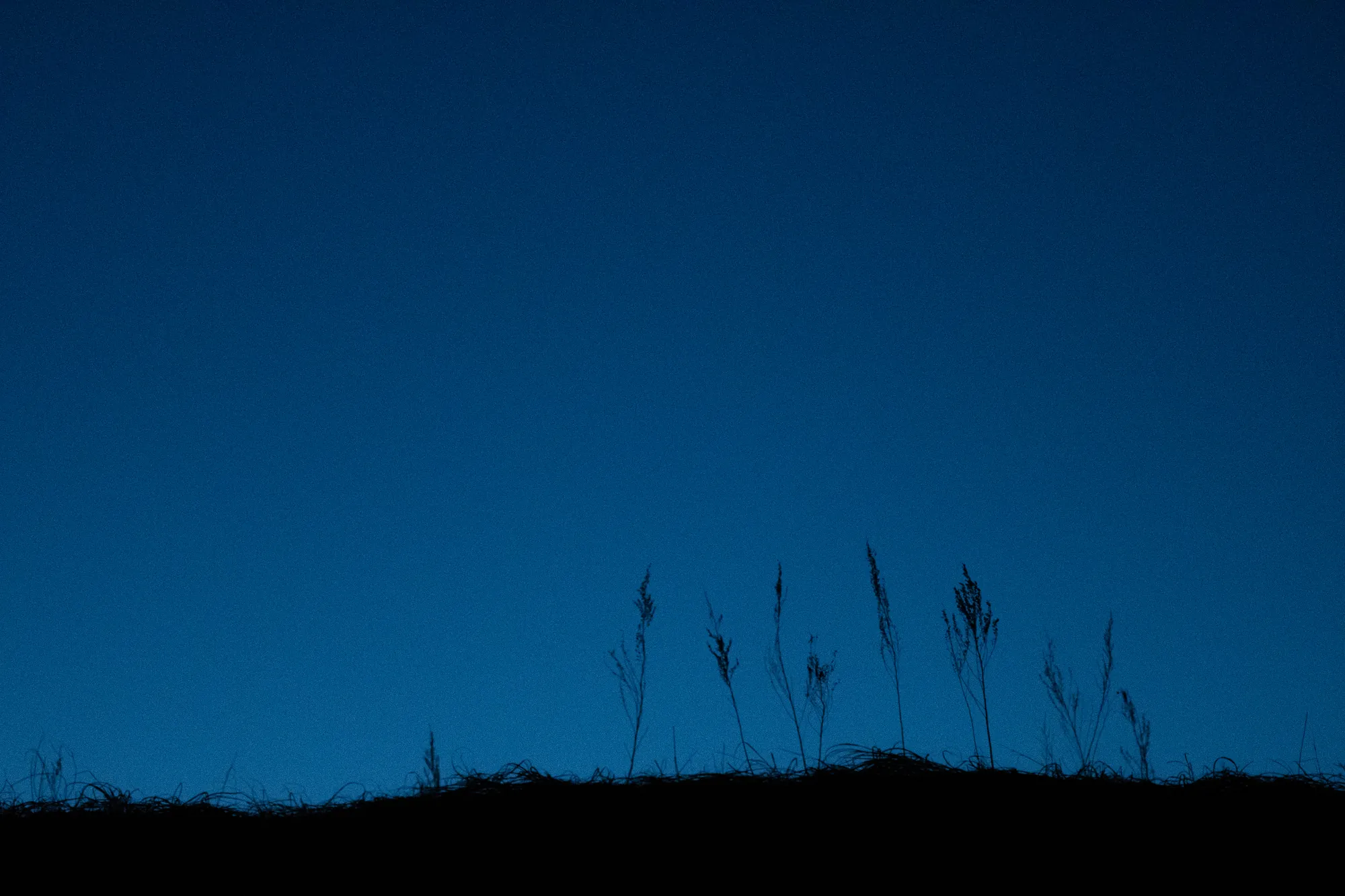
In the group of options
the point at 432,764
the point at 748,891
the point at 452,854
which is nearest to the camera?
the point at 748,891

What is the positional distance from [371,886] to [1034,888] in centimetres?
210

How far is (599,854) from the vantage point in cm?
295

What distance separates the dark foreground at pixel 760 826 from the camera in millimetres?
2918

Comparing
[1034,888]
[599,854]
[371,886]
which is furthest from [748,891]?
[371,886]

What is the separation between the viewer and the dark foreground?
9.57 feet

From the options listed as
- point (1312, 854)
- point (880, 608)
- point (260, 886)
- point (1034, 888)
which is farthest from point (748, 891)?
point (880, 608)

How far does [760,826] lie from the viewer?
10.2 ft

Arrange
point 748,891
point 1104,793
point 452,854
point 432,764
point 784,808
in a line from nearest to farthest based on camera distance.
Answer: point 748,891
point 452,854
point 784,808
point 1104,793
point 432,764

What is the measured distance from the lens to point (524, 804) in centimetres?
340

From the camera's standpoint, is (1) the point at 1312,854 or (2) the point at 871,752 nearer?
(1) the point at 1312,854

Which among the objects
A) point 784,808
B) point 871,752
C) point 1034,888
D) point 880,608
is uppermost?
point 880,608

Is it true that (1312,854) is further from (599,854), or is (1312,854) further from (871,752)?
(599,854)

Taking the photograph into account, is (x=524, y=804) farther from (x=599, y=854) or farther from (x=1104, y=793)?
(x=1104, y=793)

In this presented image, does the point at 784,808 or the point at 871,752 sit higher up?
the point at 871,752
